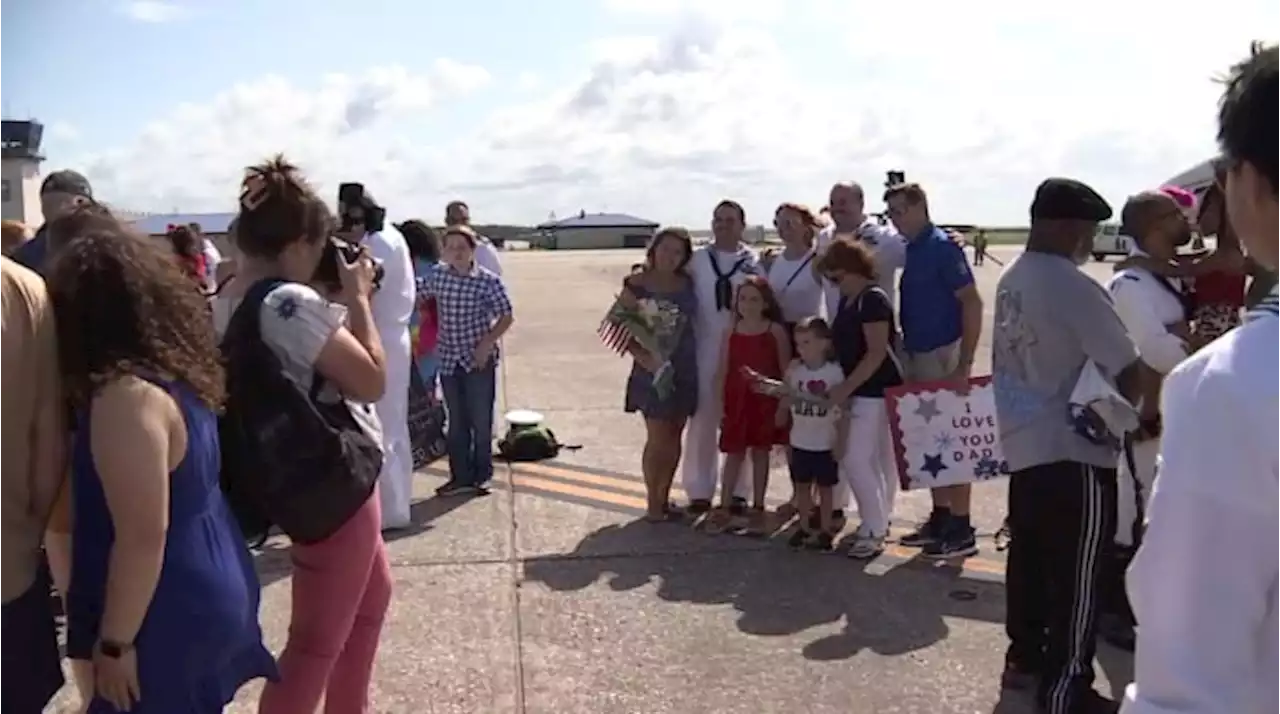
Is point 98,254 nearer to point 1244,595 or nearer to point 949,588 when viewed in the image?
point 1244,595

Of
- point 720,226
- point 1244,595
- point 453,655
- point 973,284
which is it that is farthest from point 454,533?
point 1244,595

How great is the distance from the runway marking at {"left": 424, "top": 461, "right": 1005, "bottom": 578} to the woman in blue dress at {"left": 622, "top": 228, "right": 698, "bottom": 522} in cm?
38

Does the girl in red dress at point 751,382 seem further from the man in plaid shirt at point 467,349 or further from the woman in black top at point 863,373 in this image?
the man in plaid shirt at point 467,349

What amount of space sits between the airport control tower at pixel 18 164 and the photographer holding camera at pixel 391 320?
3360 cm

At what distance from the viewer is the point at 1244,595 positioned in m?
1.11

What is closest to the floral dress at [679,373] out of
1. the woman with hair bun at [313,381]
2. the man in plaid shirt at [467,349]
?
the man in plaid shirt at [467,349]

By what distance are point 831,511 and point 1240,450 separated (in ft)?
16.3

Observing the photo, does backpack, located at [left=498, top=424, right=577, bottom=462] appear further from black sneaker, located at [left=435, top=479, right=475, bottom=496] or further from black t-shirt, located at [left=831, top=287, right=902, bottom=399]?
black t-shirt, located at [left=831, top=287, right=902, bottom=399]

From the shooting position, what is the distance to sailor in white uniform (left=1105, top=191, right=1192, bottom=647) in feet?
14.5

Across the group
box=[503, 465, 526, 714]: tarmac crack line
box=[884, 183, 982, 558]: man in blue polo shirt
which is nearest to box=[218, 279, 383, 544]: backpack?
box=[503, 465, 526, 714]: tarmac crack line

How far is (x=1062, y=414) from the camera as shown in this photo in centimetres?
387

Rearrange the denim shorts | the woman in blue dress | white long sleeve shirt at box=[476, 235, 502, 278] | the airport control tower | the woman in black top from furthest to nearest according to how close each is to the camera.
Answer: the airport control tower → white long sleeve shirt at box=[476, 235, 502, 278] → the woman in blue dress → the woman in black top → the denim shorts

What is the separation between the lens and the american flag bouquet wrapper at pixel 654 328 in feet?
21.0

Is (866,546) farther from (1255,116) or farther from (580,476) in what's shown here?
(1255,116)
